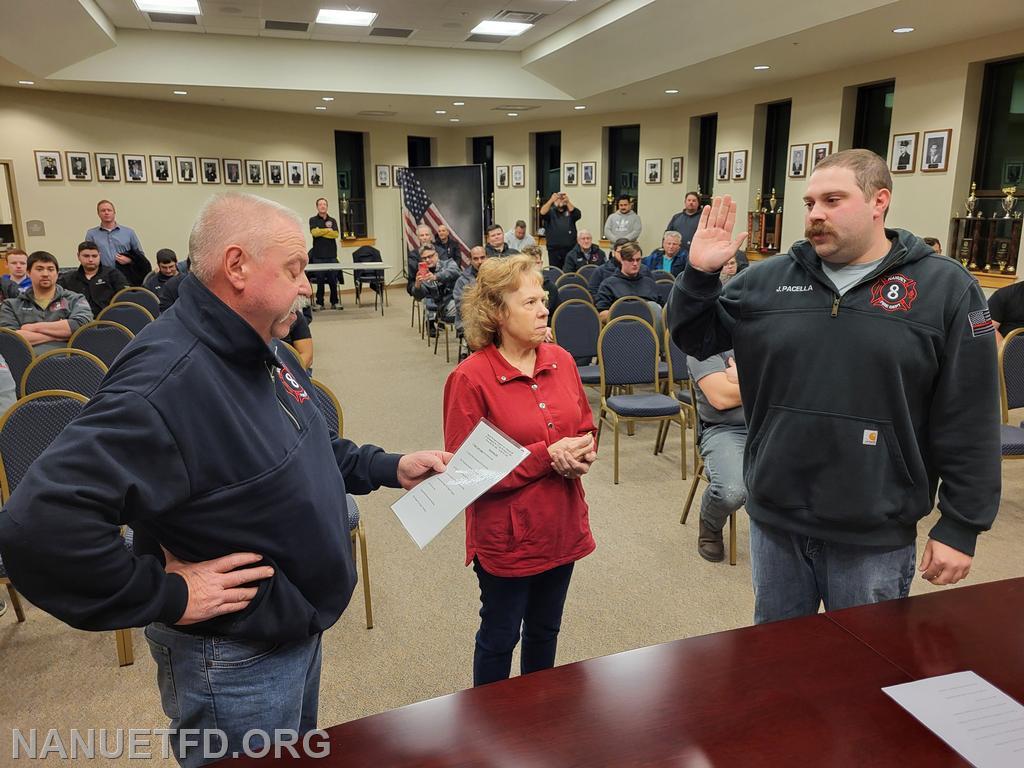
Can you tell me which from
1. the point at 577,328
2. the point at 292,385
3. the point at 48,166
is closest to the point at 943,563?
the point at 292,385

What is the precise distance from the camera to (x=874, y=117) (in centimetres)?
925

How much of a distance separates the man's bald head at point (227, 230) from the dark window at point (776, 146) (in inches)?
429

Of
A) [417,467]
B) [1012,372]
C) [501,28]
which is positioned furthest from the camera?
[501,28]

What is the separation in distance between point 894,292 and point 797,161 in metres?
9.44

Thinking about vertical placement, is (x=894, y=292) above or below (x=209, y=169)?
below

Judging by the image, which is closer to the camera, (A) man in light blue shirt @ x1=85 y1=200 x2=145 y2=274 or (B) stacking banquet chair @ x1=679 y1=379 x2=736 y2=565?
(B) stacking banquet chair @ x1=679 y1=379 x2=736 y2=565

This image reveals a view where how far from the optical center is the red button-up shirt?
6.53 feet

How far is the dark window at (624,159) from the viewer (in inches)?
554

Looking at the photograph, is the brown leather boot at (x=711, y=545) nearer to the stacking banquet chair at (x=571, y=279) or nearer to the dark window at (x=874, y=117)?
the stacking banquet chair at (x=571, y=279)

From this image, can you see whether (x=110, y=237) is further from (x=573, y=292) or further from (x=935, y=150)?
(x=935, y=150)

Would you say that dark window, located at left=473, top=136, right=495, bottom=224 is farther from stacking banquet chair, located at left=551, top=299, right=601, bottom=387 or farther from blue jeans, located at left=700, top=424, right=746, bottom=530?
blue jeans, located at left=700, top=424, right=746, bottom=530

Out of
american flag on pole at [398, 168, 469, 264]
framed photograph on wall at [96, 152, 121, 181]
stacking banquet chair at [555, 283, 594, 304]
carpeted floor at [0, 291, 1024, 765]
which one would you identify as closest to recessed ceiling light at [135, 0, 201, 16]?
framed photograph on wall at [96, 152, 121, 181]

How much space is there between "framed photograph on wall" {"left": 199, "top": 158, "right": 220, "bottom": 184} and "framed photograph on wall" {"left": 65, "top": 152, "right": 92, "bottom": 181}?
6.02 ft

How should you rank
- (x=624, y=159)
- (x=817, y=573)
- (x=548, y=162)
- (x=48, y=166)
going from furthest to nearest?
(x=548, y=162) < (x=624, y=159) < (x=48, y=166) < (x=817, y=573)
